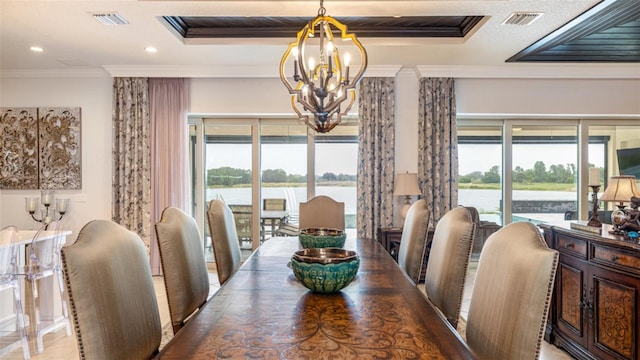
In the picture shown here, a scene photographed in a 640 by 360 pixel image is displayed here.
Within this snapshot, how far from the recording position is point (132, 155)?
4.78 metres

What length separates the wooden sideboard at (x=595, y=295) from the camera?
2.08m

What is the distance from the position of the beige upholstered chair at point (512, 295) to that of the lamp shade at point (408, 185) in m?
3.00

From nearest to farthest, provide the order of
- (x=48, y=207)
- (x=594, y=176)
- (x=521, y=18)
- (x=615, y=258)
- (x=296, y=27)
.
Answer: (x=615, y=258) < (x=594, y=176) < (x=521, y=18) < (x=296, y=27) < (x=48, y=207)

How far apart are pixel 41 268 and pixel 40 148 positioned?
2598 mm

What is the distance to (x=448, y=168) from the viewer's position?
4750 mm

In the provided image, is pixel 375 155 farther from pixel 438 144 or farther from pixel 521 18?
pixel 521 18

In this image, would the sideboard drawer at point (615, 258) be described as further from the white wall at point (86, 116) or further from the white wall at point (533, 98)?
the white wall at point (86, 116)

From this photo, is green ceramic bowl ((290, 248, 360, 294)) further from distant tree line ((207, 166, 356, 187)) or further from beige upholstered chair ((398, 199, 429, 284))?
distant tree line ((207, 166, 356, 187))

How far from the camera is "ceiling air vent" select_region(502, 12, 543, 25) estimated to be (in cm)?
307

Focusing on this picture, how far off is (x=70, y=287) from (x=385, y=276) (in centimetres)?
139

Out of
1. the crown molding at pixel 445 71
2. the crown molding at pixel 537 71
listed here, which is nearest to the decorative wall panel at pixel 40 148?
the crown molding at pixel 445 71

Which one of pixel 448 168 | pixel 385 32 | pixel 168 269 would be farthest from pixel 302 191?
pixel 168 269

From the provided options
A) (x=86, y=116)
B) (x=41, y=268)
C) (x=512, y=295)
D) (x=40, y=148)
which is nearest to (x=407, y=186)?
(x=512, y=295)

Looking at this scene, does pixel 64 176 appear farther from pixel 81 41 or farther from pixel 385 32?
pixel 385 32
